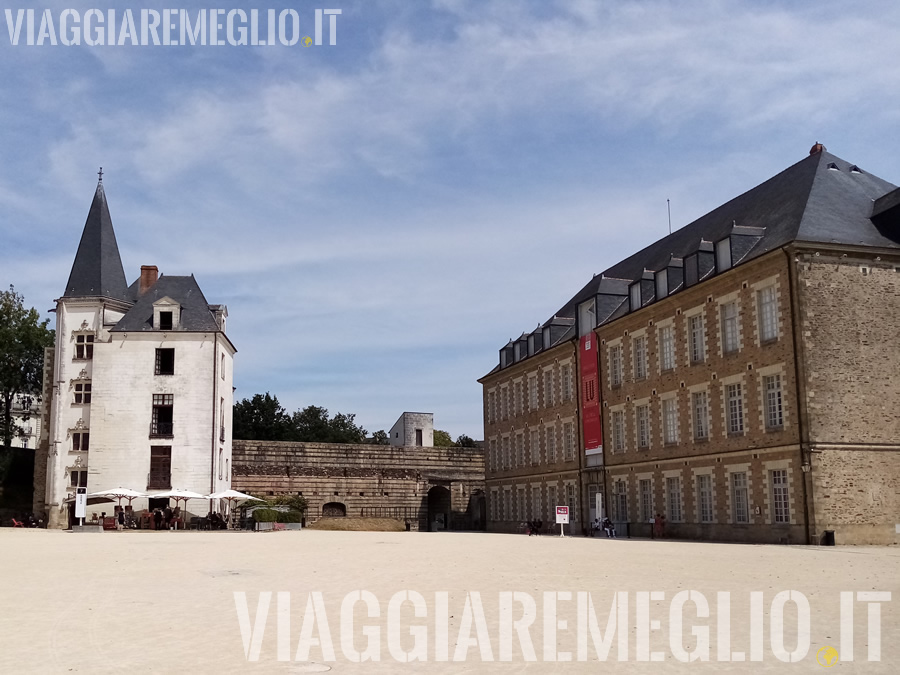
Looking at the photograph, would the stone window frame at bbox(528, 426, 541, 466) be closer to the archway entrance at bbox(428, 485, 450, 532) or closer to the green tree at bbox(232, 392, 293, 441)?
the archway entrance at bbox(428, 485, 450, 532)

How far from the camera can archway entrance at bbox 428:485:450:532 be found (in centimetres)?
5484

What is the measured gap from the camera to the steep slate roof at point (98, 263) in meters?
44.5

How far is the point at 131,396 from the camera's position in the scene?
140ft

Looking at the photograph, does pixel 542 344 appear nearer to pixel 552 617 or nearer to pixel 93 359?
pixel 93 359

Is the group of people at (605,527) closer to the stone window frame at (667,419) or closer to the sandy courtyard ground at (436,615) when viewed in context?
the stone window frame at (667,419)

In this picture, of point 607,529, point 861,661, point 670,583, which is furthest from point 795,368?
point 861,661

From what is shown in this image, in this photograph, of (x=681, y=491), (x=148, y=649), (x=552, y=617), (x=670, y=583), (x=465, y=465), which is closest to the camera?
(x=148, y=649)

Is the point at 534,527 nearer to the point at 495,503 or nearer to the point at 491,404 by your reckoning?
the point at 495,503

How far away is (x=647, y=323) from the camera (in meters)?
33.4

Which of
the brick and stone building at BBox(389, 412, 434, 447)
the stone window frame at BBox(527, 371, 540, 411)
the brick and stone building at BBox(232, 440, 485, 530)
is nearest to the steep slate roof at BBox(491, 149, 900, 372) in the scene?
the stone window frame at BBox(527, 371, 540, 411)

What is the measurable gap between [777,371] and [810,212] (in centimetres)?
481

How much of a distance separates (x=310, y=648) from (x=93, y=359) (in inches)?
1504

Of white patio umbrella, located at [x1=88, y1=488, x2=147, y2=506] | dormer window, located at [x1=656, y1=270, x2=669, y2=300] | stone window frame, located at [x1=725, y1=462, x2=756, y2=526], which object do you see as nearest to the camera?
stone window frame, located at [x1=725, y1=462, x2=756, y2=526]

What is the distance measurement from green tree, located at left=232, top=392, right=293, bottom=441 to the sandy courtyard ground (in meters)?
52.5
